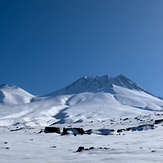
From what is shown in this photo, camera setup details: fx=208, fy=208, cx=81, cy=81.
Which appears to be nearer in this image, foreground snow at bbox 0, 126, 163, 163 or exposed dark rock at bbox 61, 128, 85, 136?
foreground snow at bbox 0, 126, 163, 163

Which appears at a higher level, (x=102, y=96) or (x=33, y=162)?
(x=102, y=96)

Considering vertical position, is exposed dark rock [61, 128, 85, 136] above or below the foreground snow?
above

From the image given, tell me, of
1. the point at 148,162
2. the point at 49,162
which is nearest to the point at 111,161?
the point at 148,162

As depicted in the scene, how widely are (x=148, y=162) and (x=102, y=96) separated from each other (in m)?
187

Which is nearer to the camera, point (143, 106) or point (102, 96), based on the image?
point (143, 106)

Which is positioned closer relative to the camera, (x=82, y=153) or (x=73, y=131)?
(x=82, y=153)

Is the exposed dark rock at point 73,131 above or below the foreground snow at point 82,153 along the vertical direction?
above

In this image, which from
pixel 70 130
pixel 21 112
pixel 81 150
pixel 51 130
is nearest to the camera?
pixel 81 150

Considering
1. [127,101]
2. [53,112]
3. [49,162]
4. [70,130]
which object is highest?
[127,101]

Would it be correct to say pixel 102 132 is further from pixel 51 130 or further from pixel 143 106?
pixel 143 106

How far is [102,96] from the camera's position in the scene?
190 metres

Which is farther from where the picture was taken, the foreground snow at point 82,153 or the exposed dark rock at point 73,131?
the exposed dark rock at point 73,131

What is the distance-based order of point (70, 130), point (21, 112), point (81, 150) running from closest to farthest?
point (81, 150), point (70, 130), point (21, 112)

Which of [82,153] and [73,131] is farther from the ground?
[73,131]
